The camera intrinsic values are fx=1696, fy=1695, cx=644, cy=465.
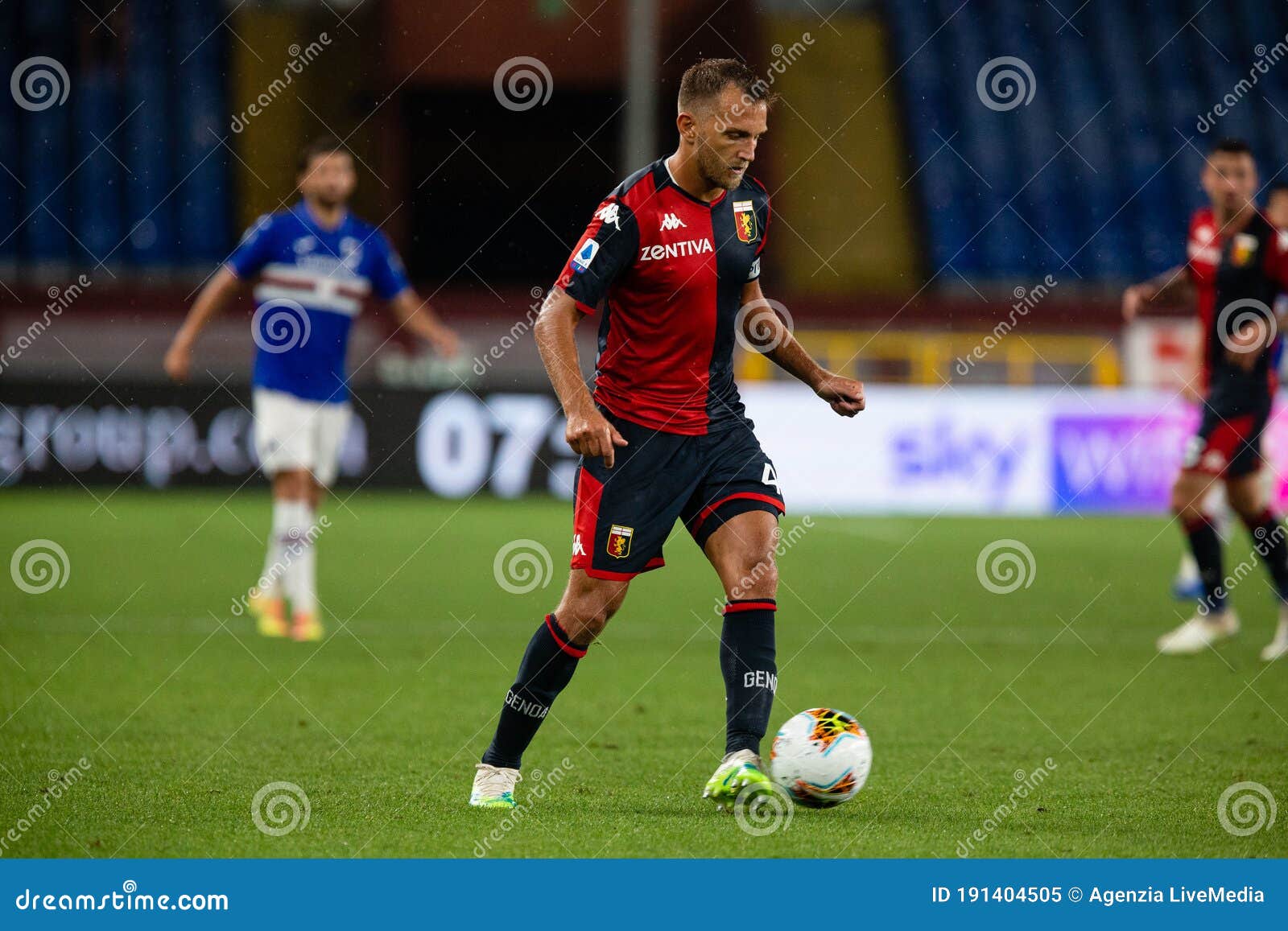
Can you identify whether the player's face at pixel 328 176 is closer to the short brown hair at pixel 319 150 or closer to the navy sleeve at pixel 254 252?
the short brown hair at pixel 319 150

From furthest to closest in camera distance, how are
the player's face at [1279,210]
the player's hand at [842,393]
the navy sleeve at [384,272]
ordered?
1. the player's face at [1279,210]
2. the navy sleeve at [384,272]
3. the player's hand at [842,393]

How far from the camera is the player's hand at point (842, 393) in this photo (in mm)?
5223

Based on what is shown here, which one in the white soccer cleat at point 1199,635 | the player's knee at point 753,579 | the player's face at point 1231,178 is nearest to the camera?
the player's knee at point 753,579

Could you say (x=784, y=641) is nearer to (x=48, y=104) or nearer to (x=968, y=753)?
(x=968, y=753)

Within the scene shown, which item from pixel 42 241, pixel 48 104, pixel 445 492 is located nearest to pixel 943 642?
pixel 445 492

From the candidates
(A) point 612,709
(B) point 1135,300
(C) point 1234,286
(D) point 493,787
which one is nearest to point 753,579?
(D) point 493,787

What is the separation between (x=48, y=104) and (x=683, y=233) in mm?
19884

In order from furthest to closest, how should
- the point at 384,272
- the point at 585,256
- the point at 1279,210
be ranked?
the point at 1279,210, the point at 384,272, the point at 585,256

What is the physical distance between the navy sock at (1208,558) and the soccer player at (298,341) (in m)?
4.42

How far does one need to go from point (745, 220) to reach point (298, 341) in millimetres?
4291

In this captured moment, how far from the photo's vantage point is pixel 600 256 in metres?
4.78

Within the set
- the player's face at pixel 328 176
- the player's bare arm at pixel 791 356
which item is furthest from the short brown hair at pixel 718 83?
the player's face at pixel 328 176

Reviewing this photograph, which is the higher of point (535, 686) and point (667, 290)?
point (667, 290)

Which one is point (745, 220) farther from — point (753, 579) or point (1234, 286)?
point (1234, 286)
